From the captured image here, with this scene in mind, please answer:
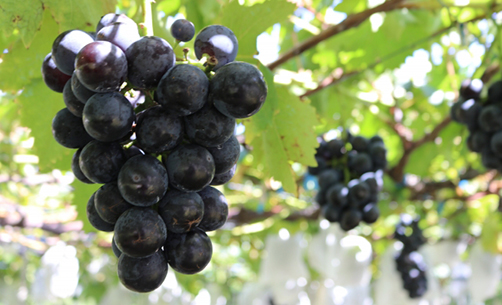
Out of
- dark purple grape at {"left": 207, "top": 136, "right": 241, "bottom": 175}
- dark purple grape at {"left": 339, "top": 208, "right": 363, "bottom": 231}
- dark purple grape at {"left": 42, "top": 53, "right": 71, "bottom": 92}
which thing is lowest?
dark purple grape at {"left": 339, "top": 208, "right": 363, "bottom": 231}

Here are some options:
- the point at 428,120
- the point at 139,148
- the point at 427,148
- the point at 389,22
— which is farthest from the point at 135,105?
the point at 428,120

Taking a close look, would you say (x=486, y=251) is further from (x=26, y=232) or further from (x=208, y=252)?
(x=26, y=232)

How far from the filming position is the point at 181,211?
1.62 ft

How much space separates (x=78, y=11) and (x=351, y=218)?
0.95 m

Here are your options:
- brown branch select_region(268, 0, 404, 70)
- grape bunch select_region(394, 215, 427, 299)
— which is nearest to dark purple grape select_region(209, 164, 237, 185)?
brown branch select_region(268, 0, 404, 70)

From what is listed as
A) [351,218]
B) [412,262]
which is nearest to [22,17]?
[351,218]

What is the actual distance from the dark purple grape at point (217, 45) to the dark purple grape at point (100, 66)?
0.11 metres

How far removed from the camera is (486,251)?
2203 millimetres

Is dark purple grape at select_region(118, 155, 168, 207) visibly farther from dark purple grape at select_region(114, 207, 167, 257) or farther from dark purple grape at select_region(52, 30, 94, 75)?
dark purple grape at select_region(52, 30, 94, 75)

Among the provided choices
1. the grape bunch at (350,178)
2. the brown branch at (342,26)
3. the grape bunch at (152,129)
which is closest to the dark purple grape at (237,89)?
the grape bunch at (152,129)

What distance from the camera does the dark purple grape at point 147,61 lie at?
1.53 ft

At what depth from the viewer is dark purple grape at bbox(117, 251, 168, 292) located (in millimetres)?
495

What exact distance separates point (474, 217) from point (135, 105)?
2.78 metres

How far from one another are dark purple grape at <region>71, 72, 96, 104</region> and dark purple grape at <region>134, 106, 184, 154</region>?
0.07 metres
